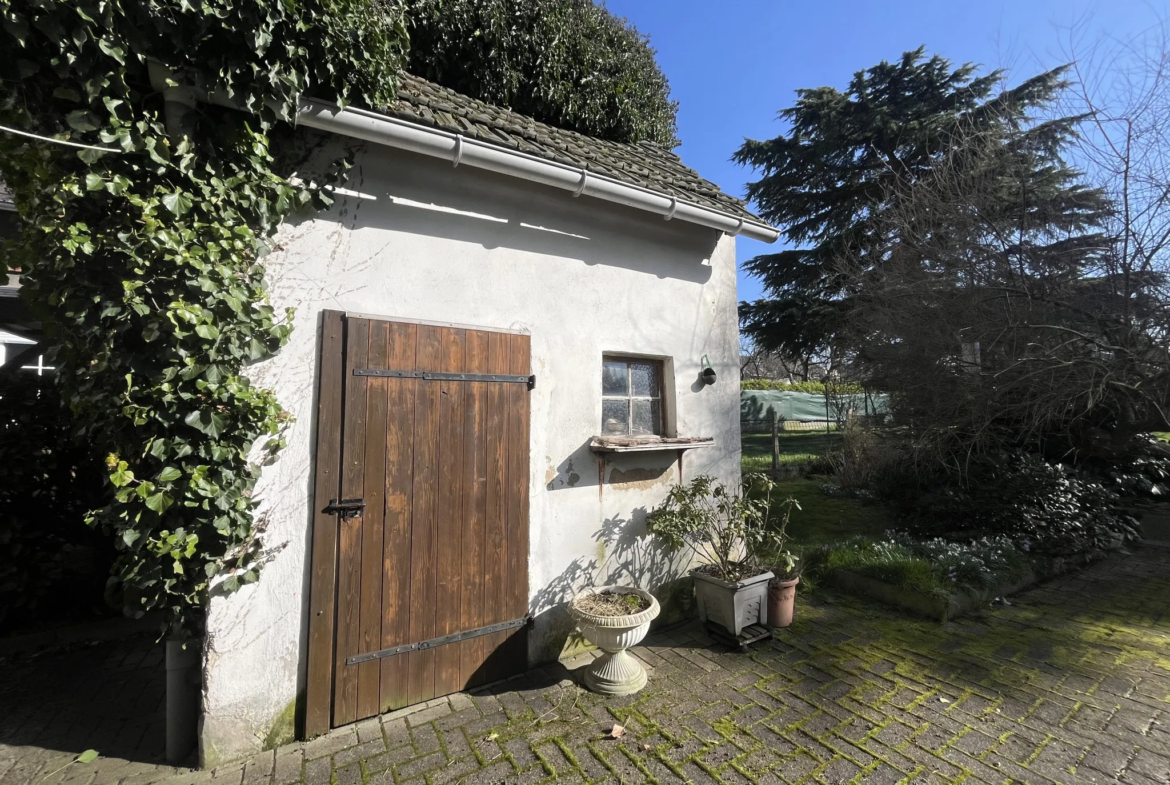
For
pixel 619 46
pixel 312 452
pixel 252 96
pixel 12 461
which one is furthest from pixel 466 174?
pixel 619 46

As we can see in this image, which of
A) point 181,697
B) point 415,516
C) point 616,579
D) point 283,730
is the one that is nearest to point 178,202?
point 415,516

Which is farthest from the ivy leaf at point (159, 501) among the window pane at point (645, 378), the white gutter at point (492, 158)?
the window pane at point (645, 378)

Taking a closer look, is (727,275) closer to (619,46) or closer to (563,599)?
(563,599)

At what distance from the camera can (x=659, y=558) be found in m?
4.21

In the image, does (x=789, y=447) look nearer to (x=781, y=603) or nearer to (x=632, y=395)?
(x=781, y=603)

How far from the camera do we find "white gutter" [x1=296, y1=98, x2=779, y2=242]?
2.82 meters

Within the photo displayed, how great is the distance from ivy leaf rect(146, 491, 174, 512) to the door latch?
703 mm

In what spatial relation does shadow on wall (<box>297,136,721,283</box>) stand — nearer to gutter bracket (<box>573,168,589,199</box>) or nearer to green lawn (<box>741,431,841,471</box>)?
gutter bracket (<box>573,168,589,199</box>)

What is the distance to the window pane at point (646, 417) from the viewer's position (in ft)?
14.0

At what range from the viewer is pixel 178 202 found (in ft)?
7.85

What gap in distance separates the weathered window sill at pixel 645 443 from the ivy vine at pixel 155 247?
2.08 m

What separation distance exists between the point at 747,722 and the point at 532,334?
9.02 feet

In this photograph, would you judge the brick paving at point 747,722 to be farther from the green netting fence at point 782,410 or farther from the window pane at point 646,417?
the green netting fence at point 782,410

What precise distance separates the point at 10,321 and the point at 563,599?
22.6 ft
